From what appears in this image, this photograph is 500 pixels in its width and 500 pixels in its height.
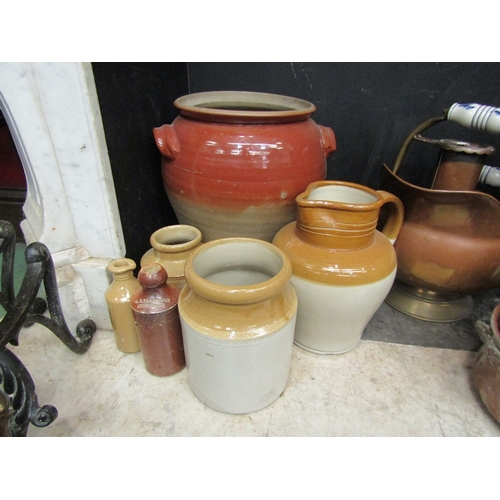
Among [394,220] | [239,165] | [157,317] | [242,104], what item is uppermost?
[242,104]

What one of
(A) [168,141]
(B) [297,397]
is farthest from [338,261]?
(A) [168,141]

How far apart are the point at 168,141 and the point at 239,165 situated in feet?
0.76

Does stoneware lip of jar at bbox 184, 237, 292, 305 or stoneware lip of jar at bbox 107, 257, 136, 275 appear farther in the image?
stoneware lip of jar at bbox 107, 257, 136, 275

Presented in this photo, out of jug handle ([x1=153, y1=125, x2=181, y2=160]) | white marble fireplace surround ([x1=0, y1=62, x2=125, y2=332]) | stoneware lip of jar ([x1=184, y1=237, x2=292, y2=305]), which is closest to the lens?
stoneware lip of jar ([x1=184, y1=237, x2=292, y2=305])

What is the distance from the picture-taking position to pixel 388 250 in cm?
92

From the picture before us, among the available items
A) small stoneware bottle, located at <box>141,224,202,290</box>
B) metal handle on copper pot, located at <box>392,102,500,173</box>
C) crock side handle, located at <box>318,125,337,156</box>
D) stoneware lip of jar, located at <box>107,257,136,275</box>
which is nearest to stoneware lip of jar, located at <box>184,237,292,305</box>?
small stoneware bottle, located at <box>141,224,202,290</box>

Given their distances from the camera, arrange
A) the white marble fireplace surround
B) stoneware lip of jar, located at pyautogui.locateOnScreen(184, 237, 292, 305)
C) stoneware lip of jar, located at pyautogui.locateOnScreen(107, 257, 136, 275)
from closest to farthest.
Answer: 1. stoneware lip of jar, located at pyautogui.locateOnScreen(184, 237, 292, 305)
2. the white marble fireplace surround
3. stoneware lip of jar, located at pyautogui.locateOnScreen(107, 257, 136, 275)

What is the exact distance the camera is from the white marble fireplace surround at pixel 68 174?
80 centimetres

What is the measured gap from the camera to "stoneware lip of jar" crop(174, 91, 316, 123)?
3.27ft

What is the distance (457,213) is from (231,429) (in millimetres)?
793

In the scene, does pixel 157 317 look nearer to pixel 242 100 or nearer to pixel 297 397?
pixel 297 397

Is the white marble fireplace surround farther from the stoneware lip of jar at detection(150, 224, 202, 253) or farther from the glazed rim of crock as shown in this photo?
the glazed rim of crock

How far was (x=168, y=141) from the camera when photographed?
1042mm

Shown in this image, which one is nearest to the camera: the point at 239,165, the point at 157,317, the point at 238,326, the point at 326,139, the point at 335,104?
the point at 238,326
